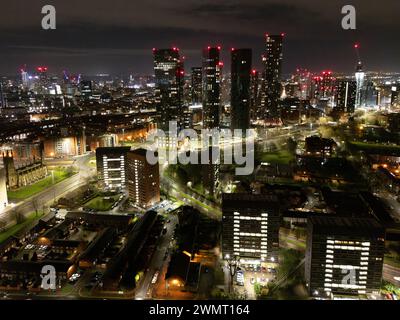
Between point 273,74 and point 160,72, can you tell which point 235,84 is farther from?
point 273,74

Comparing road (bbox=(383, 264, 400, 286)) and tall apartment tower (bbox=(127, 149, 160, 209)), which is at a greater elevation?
tall apartment tower (bbox=(127, 149, 160, 209))

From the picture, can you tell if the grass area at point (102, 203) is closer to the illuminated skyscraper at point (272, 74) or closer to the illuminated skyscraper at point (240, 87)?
the illuminated skyscraper at point (240, 87)

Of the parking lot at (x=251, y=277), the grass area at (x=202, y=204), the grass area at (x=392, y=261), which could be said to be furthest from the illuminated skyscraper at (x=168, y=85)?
the grass area at (x=392, y=261)

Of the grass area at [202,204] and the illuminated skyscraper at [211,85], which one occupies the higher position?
the illuminated skyscraper at [211,85]

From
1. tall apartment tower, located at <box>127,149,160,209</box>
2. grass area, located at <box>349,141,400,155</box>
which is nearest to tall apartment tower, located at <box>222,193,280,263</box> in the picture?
tall apartment tower, located at <box>127,149,160,209</box>

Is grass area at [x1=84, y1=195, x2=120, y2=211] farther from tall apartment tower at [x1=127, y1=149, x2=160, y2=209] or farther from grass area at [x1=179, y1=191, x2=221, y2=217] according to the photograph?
grass area at [x1=179, y1=191, x2=221, y2=217]

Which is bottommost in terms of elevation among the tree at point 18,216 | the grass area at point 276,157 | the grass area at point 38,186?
the tree at point 18,216
